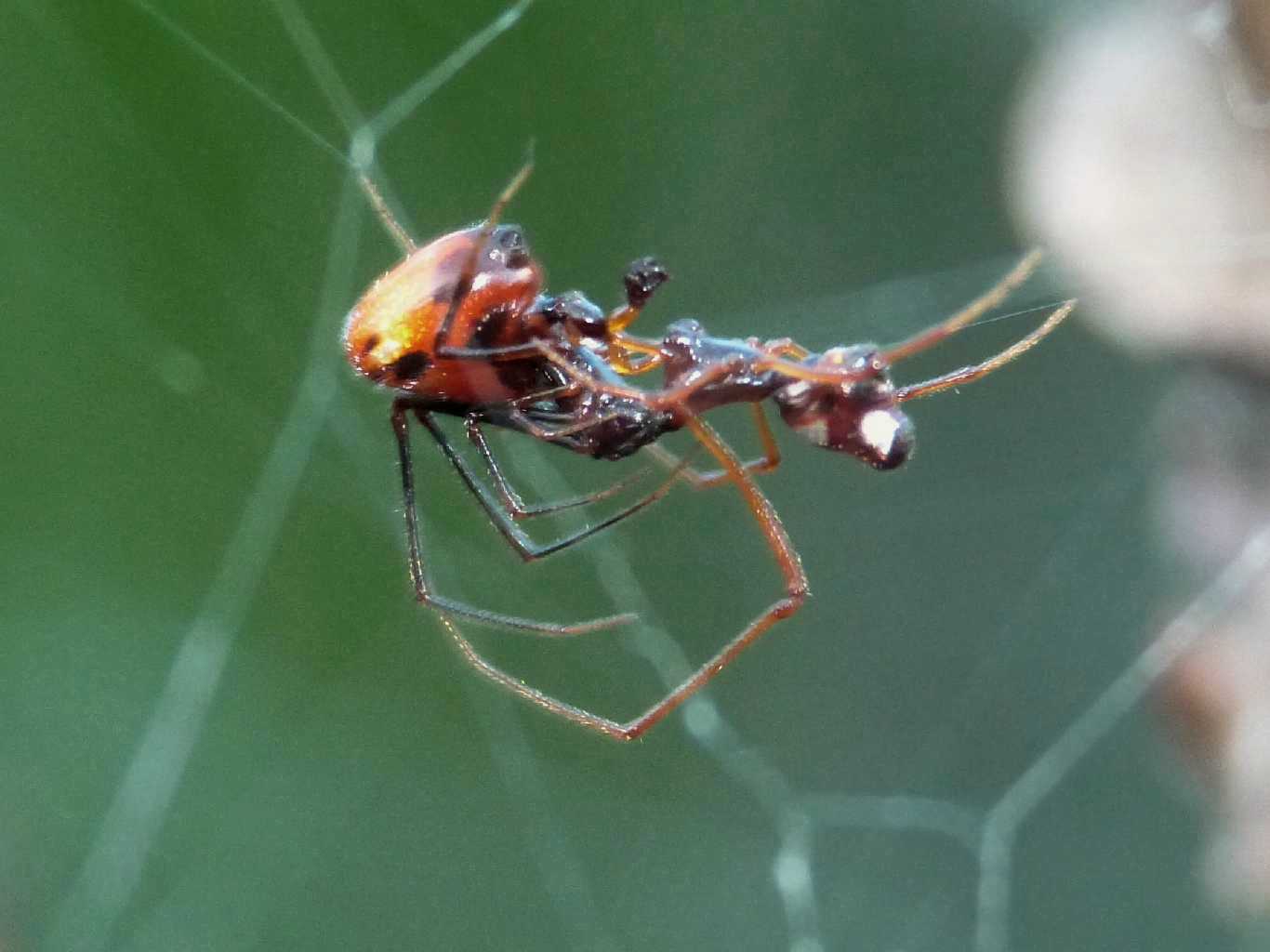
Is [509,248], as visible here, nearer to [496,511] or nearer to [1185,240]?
[496,511]

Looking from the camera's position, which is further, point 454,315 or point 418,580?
point 418,580

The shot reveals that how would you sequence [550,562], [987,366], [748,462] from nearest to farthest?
[987,366]
[748,462]
[550,562]

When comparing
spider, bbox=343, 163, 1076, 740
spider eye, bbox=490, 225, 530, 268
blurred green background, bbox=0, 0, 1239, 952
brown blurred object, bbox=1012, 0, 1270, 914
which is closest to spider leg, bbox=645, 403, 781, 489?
spider, bbox=343, 163, 1076, 740

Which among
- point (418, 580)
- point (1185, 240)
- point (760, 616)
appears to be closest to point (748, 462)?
point (760, 616)

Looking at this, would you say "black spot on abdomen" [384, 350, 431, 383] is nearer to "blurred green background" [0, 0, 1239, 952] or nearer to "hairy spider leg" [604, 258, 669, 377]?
"hairy spider leg" [604, 258, 669, 377]

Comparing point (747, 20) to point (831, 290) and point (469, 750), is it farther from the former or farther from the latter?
point (469, 750)

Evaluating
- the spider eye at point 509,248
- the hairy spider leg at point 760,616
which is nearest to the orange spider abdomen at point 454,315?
the spider eye at point 509,248

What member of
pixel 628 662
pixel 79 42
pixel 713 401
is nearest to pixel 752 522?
pixel 628 662

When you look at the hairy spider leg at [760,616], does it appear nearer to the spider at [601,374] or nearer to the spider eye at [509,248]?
the spider at [601,374]
